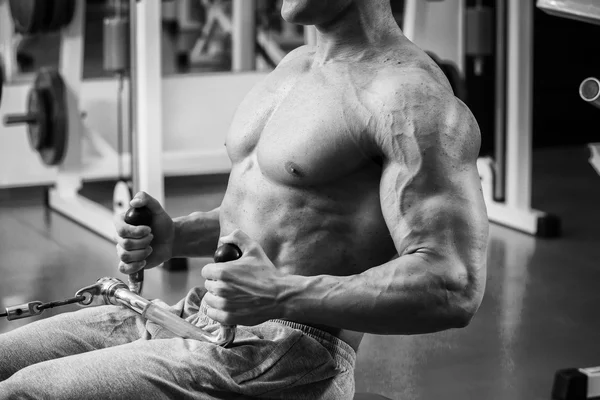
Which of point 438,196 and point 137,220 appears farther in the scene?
point 137,220

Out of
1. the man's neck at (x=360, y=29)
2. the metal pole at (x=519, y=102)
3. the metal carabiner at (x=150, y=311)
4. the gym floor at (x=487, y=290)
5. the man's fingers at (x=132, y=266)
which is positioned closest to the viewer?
the metal carabiner at (x=150, y=311)

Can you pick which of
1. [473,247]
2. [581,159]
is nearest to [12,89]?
[581,159]

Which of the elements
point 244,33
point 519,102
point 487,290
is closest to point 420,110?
point 487,290

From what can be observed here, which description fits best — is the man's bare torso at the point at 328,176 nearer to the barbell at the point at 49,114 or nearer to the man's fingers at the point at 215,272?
the man's fingers at the point at 215,272

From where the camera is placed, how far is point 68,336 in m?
1.52

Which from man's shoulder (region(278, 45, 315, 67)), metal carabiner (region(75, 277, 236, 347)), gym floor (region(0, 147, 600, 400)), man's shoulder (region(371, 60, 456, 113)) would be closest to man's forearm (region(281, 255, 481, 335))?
metal carabiner (region(75, 277, 236, 347))

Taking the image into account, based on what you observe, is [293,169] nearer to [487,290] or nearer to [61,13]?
[487,290]

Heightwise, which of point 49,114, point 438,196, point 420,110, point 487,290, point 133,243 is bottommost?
point 487,290

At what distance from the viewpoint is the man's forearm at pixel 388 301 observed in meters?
1.28

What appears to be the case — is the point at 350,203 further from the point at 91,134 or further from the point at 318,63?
the point at 91,134

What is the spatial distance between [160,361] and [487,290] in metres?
2.26

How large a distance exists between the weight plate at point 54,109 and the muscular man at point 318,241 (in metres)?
2.99

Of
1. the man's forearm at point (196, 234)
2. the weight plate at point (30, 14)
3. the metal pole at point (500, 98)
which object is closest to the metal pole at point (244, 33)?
the weight plate at point (30, 14)

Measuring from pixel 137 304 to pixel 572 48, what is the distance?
4.99 metres
